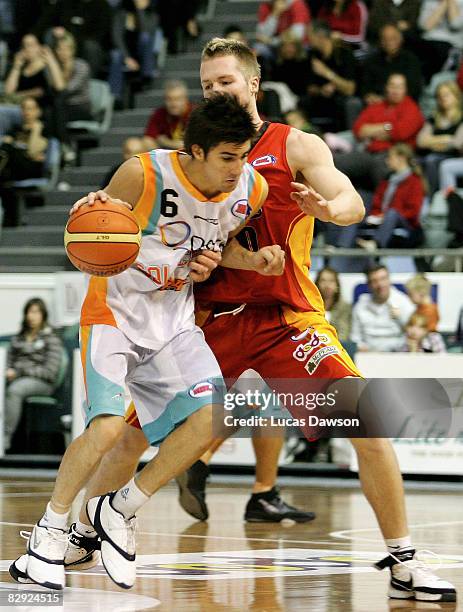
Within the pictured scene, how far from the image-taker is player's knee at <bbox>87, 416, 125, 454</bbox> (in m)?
5.29

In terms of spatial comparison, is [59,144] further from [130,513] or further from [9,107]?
[130,513]

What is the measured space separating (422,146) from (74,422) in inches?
188

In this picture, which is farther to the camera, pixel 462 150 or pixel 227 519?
pixel 462 150

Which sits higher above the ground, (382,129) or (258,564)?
(382,129)

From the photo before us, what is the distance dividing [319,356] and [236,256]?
590 mm

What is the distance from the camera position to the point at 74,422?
39.4 ft

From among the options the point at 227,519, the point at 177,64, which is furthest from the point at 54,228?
the point at 227,519

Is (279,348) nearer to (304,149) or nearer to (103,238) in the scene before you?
(304,149)

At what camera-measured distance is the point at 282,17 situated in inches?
Result: 638

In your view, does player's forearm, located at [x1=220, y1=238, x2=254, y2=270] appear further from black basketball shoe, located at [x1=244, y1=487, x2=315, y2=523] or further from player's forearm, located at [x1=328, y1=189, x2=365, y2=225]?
black basketball shoe, located at [x1=244, y1=487, x2=315, y2=523]

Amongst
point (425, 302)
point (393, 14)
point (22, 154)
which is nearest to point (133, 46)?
point (22, 154)

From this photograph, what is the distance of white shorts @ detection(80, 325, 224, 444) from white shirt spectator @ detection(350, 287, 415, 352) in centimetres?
600

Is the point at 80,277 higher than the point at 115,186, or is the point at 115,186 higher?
the point at 80,277

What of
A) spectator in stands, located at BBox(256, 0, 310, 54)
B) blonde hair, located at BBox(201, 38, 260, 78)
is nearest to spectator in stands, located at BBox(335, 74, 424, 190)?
spectator in stands, located at BBox(256, 0, 310, 54)
